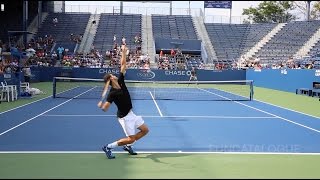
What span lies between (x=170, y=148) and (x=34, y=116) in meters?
7.04

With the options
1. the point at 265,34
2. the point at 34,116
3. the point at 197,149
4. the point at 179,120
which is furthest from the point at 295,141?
the point at 265,34

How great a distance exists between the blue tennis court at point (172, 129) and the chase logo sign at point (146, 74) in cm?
2266

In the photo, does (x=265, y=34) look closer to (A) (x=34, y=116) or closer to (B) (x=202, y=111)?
(B) (x=202, y=111)

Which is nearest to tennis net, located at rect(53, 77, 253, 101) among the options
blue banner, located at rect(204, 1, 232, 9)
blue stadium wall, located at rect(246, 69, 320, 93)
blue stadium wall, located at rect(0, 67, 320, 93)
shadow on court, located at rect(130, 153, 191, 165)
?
blue stadium wall, located at rect(246, 69, 320, 93)

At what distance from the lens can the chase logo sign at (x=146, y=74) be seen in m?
41.1

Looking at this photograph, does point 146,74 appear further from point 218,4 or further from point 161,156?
point 161,156

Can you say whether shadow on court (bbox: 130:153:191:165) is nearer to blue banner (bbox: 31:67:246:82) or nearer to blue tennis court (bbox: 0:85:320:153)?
blue tennis court (bbox: 0:85:320:153)

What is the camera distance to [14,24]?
52.0 meters

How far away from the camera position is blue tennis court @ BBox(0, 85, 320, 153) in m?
9.84

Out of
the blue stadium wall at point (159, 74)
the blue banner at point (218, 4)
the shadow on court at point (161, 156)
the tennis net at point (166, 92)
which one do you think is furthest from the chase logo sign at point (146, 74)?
the shadow on court at point (161, 156)

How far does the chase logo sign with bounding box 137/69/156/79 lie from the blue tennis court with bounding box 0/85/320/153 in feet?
74.4

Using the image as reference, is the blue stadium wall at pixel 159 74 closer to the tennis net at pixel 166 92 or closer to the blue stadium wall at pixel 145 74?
the blue stadium wall at pixel 145 74

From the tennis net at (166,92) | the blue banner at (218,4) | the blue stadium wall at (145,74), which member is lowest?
the tennis net at (166,92)

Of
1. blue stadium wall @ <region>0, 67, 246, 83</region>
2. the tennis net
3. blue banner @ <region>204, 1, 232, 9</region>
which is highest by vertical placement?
blue banner @ <region>204, 1, 232, 9</region>
